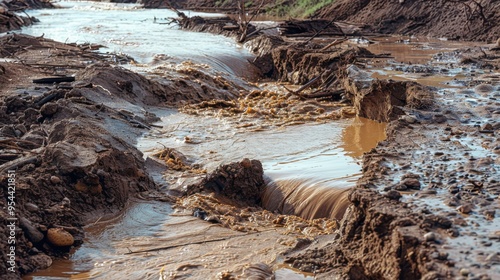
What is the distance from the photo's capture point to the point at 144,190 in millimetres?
6777

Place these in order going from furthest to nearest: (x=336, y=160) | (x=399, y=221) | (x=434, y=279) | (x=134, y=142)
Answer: (x=134, y=142)
(x=336, y=160)
(x=399, y=221)
(x=434, y=279)

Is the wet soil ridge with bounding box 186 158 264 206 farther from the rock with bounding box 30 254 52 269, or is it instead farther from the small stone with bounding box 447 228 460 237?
the small stone with bounding box 447 228 460 237

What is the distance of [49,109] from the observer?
27.8ft

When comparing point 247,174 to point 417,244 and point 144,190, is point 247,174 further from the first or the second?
point 417,244

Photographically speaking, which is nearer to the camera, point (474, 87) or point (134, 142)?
point (134, 142)

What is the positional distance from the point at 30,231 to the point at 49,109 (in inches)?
138

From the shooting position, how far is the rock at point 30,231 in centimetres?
523

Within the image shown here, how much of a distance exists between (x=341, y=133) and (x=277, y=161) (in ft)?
5.66

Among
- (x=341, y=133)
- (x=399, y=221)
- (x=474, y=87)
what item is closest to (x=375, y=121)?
(x=341, y=133)

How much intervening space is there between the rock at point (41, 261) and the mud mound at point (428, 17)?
14.5 m

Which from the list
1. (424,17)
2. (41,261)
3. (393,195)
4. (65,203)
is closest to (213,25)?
(424,17)

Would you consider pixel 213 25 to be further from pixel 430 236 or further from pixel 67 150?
pixel 430 236

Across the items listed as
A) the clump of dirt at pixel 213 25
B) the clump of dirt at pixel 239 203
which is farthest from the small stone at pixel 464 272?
the clump of dirt at pixel 213 25

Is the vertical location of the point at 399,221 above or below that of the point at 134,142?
above
